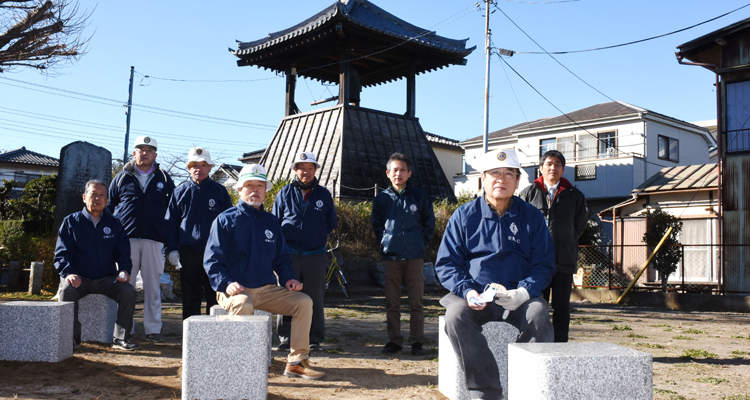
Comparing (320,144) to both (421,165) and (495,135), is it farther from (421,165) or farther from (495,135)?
(495,135)

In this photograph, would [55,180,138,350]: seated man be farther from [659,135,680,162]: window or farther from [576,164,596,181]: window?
[659,135,680,162]: window

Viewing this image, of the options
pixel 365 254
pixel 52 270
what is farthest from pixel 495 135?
pixel 52 270

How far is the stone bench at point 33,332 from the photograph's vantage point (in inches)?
198

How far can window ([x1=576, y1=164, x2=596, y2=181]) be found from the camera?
26188 mm

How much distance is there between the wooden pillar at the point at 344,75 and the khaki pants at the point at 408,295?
40.0 feet

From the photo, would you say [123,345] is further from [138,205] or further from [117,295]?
[138,205]

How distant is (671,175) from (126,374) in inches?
792

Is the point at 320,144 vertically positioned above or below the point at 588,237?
above

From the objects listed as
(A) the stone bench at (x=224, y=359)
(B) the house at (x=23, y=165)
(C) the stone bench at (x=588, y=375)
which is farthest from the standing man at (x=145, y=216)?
(B) the house at (x=23, y=165)

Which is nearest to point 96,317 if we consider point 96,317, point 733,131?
point 96,317

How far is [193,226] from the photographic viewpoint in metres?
5.88

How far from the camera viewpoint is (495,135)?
31.9 metres

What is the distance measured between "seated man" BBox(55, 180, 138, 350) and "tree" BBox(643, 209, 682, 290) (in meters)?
12.7

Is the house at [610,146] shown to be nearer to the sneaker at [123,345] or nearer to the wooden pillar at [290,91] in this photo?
the wooden pillar at [290,91]
